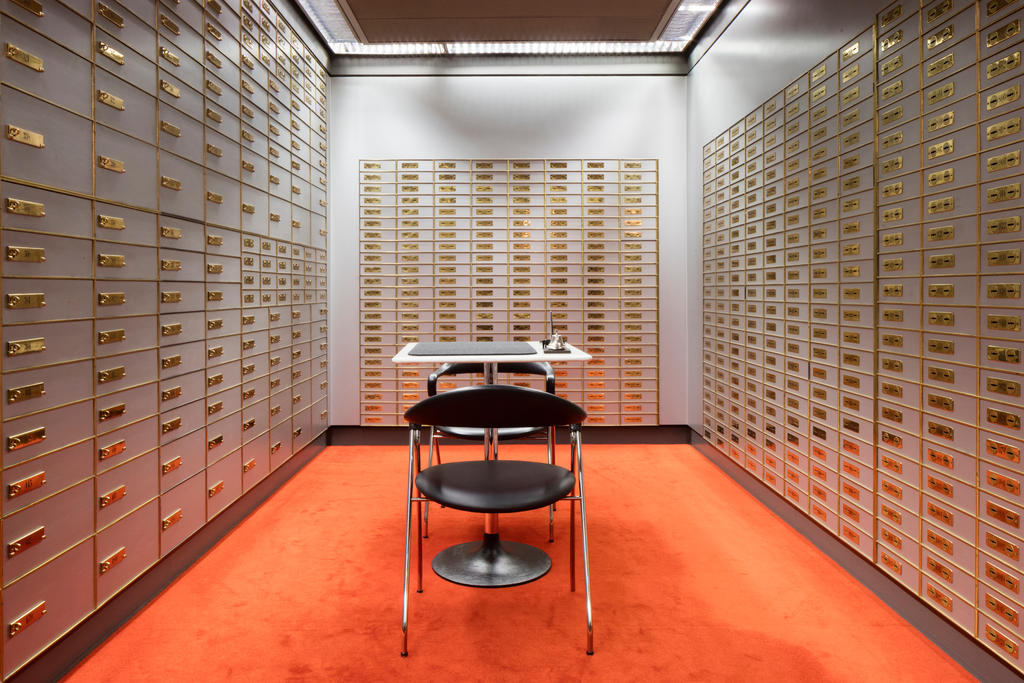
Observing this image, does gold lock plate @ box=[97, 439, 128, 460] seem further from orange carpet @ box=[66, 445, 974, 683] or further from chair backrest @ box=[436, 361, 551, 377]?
chair backrest @ box=[436, 361, 551, 377]

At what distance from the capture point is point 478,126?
13.4 feet

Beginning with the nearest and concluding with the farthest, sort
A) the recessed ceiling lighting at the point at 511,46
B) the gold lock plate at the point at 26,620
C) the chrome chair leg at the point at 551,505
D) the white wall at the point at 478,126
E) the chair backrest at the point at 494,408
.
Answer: the gold lock plate at the point at 26,620, the chair backrest at the point at 494,408, the chrome chair leg at the point at 551,505, the recessed ceiling lighting at the point at 511,46, the white wall at the point at 478,126

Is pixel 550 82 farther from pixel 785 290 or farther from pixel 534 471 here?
pixel 534 471

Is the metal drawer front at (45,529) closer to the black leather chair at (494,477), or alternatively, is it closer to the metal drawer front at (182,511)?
the metal drawer front at (182,511)

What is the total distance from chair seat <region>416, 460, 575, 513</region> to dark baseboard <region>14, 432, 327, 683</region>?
1024mm

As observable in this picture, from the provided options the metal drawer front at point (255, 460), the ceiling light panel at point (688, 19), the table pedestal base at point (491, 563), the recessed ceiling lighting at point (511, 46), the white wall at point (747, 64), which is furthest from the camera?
the recessed ceiling lighting at point (511, 46)

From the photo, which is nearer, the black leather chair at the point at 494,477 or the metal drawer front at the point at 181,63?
the black leather chair at the point at 494,477

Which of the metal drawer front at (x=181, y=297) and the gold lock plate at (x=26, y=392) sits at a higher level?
the metal drawer front at (x=181, y=297)

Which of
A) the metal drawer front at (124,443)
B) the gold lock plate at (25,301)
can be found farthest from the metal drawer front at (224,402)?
the gold lock plate at (25,301)

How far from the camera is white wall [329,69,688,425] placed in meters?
4.07

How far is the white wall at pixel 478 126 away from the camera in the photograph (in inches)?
160

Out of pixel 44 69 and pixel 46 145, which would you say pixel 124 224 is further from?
pixel 44 69

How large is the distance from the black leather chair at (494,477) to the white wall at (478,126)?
2419mm

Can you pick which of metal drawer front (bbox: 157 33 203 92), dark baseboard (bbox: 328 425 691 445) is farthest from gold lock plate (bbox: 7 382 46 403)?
dark baseboard (bbox: 328 425 691 445)
